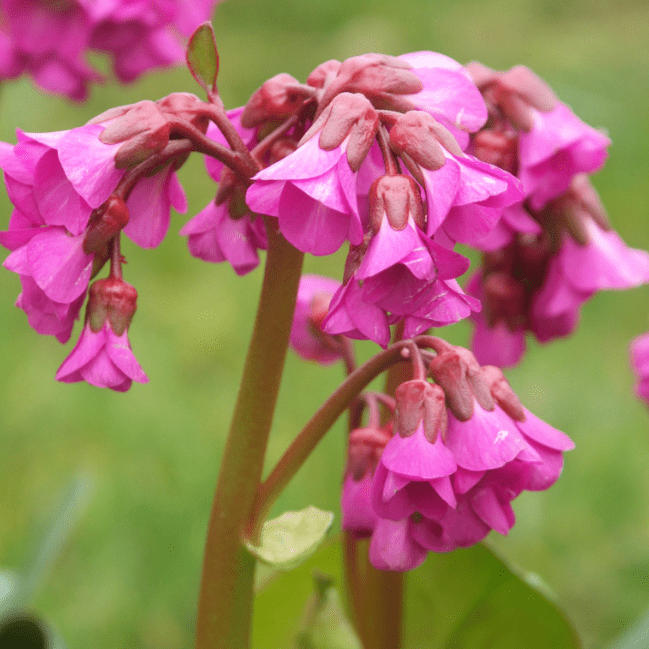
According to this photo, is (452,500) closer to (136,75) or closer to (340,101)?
(340,101)

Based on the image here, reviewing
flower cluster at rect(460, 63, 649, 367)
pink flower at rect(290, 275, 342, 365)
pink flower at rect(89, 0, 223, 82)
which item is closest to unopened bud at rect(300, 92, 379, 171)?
flower cluster at rect(460, 63, 649, 367)

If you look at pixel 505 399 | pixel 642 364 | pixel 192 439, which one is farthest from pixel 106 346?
pixel 192 439

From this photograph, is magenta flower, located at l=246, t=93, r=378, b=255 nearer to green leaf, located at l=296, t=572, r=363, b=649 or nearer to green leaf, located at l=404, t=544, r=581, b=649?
green leaf, located at l=296, t=572, r=363, b=649

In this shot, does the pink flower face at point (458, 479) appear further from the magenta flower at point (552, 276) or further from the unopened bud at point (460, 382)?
the magenta flower at point (552, 276)

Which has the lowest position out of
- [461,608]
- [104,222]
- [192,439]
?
[192,439]

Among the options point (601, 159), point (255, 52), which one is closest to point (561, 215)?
point (601, 159)

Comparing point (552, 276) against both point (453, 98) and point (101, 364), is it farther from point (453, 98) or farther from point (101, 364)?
point (101, 364)
